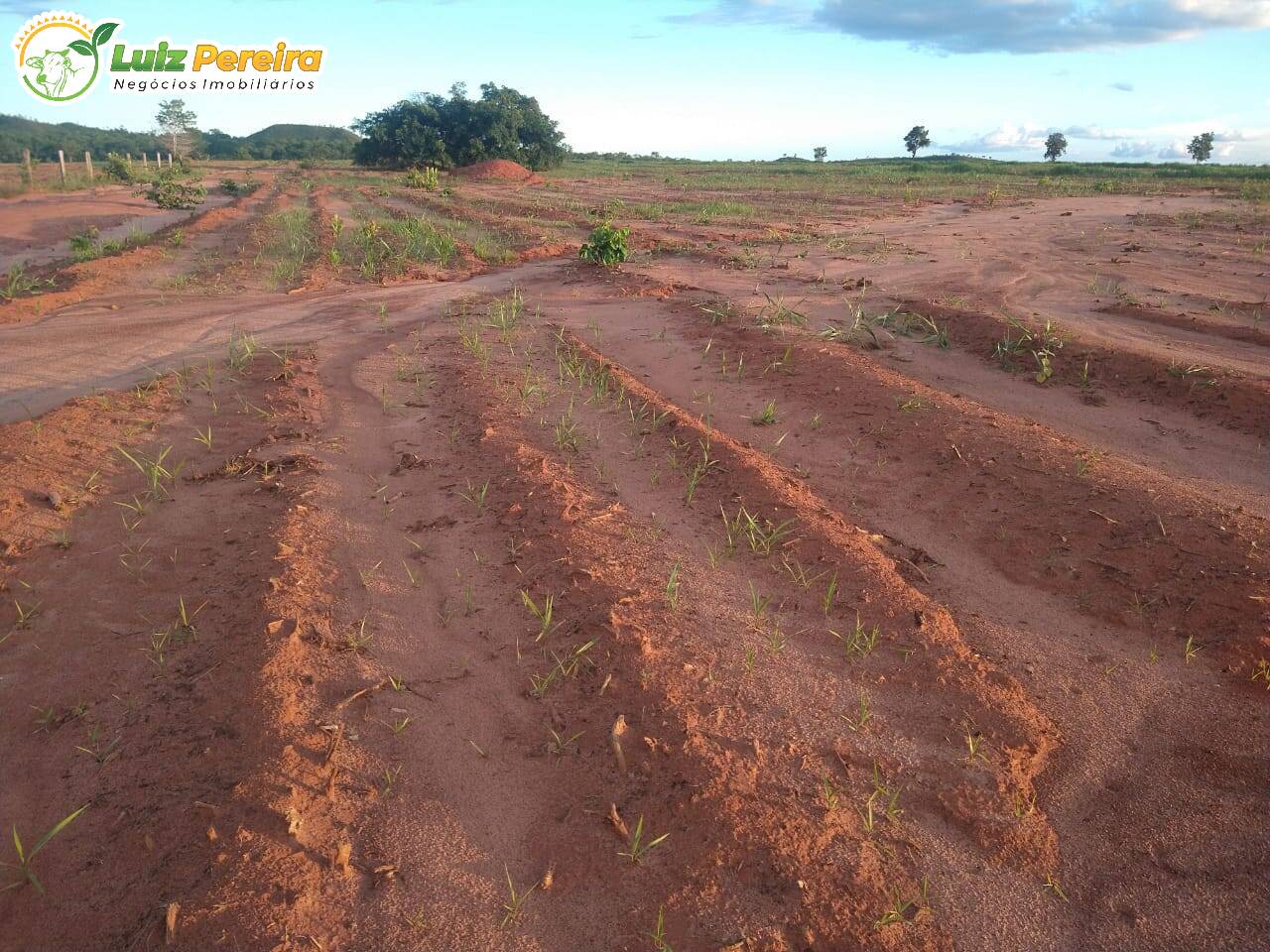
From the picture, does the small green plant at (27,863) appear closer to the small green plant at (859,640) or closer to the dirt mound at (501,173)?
the small green plant at (859,640)

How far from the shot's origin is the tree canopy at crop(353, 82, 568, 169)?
3681cm

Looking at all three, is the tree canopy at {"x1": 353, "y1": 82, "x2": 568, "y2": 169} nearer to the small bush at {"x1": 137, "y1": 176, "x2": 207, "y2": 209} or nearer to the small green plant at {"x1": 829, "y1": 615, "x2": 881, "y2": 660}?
the small bush at {"x1": 137, "y1": 176, "x2": 207, "y2": 209}

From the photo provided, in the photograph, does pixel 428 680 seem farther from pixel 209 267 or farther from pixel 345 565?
pixel 209 267

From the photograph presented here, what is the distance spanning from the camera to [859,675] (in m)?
2.79

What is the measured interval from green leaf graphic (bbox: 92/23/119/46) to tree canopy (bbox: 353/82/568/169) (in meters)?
20.9

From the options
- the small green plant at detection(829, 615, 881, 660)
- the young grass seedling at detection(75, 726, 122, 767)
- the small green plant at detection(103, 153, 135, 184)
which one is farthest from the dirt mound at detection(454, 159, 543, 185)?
the young grass seedling at detection(75, 726, 122, 767)

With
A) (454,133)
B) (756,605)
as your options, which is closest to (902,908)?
(756,605)

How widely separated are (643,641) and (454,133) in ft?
129

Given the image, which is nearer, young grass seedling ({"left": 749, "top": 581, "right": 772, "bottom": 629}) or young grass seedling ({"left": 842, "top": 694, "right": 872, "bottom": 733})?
young grass seedling ({"left": 842, "top": 694, "right": 872, "bottom": 733})

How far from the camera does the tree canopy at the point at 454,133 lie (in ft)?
121

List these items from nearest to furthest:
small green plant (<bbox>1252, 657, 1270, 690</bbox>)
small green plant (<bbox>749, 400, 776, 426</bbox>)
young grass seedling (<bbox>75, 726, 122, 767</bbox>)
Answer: young grass seedling (<bbox>75, 726, 122, 767</bbox>) → small green plant (<bbox>1252, 657, 1270, 690</bbox>) → small green plant (<bbox>749, 400, 776, 426</bbox>)

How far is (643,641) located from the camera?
9.27ft

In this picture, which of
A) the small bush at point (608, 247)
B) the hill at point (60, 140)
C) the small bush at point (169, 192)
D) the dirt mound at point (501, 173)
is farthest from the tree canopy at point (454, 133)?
the small bush at point (608, 247)

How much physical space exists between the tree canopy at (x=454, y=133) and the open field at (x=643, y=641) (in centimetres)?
3305
